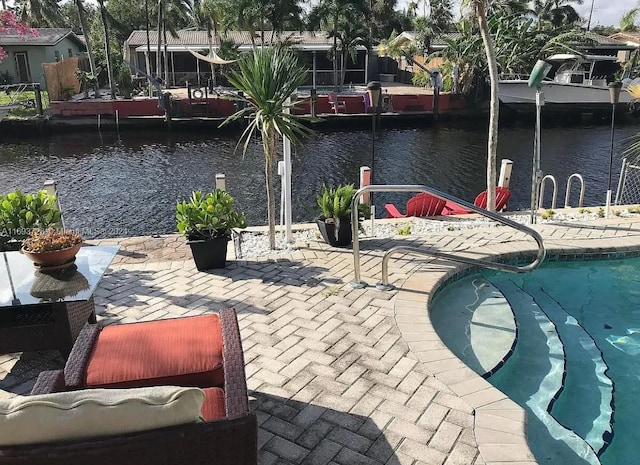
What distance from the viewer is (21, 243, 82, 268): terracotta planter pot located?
424cm

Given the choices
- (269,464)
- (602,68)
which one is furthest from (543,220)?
(602,68)

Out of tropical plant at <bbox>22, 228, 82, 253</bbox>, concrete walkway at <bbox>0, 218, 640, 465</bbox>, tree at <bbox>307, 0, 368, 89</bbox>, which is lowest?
concrete walkway at <bbox>0, 218, 640, 465</bbox>

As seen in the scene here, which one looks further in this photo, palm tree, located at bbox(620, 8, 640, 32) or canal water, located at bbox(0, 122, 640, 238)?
palm tree, located at bbox(620, 8, 640, 32)

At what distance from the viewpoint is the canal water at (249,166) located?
13570 mm

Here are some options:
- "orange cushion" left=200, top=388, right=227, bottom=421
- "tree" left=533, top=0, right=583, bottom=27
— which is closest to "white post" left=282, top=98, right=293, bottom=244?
"orange cushion" left=200, top=388, right=227, bottom=421

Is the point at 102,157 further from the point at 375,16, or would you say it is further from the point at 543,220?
the point at 375,16

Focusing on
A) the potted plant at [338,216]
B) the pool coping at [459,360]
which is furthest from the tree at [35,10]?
the pool coping at [459,360]

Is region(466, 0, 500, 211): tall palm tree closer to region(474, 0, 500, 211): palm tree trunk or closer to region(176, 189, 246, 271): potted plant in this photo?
region(474, 0, 500, 211): palm tree trunk

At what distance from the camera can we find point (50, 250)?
4.26 m

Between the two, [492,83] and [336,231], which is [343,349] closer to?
[336,231]

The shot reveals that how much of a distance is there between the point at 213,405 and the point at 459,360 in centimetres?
199

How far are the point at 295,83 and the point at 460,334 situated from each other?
3.25 metres

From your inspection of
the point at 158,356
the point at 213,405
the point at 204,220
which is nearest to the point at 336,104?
the point at 204,220

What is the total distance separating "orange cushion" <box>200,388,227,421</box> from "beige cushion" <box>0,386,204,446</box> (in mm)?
571
